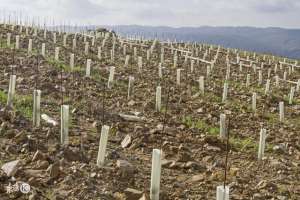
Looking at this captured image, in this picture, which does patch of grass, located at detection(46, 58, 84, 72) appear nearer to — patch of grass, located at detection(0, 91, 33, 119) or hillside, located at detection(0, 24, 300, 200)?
hillside, located at detection(0, 24, 300, 200)

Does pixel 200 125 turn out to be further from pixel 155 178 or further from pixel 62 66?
pixel 62 66

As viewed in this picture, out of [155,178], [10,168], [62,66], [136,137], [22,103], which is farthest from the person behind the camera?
[62,66]

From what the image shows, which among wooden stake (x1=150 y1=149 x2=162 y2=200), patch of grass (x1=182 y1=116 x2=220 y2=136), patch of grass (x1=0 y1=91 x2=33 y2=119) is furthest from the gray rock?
patch of grass (x1=182 y1=116 x2=220 y2=136)

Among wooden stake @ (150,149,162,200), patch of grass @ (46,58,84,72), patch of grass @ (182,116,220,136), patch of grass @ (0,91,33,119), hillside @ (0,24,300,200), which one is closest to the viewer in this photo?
wooden stake @ (150,149,162,200)

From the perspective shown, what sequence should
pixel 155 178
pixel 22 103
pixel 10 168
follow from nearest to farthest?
pixel 155 178, pixel 10 168, pixel 22 103

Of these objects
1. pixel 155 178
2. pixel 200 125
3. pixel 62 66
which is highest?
pixel 62 66

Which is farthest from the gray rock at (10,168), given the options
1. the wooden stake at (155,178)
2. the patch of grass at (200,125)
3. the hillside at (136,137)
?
the patch of grass at (200,125)

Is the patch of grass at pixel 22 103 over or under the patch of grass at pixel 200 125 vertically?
over

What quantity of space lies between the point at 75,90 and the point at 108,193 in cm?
832

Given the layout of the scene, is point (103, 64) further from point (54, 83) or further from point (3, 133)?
point (3, 133)

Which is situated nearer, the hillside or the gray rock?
the gray rock

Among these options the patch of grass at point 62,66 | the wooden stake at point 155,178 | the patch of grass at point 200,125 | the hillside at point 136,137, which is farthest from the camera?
the patch of grass at point 62,66

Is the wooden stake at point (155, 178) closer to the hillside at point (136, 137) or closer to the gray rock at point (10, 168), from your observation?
the hillside at point (136, 137)

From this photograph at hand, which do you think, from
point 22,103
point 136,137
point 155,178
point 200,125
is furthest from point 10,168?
point 200,125
